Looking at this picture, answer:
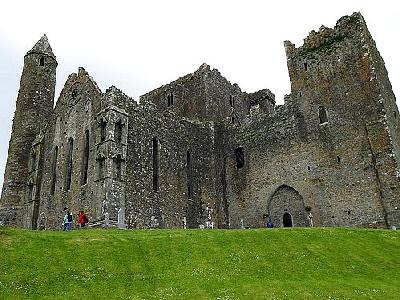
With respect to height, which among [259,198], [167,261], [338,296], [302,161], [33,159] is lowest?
[338,296]

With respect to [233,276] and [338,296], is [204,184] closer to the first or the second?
[233,276]

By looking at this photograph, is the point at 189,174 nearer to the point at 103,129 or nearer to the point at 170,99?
the point at 103,129

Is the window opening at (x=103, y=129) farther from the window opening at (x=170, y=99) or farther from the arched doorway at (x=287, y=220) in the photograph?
the window opening at (x=170, y=99)

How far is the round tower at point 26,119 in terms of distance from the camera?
1529 inches

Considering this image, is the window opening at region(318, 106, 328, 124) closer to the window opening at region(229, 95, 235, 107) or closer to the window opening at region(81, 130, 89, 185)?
the window opening at region(229, 95, 235, 107)

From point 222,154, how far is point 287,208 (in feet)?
27.6

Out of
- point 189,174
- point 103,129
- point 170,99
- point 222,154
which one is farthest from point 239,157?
point 103,129

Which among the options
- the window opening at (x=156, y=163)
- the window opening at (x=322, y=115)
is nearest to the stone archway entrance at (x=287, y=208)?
the window opening at (x=322, y=115)

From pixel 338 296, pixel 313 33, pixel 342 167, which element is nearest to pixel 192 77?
pixel 313 33

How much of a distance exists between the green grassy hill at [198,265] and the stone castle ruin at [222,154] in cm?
1016

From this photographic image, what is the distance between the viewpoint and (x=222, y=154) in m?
40.8

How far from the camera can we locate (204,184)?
125 ft

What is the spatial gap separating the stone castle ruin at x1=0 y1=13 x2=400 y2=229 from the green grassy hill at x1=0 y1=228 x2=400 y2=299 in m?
10.2

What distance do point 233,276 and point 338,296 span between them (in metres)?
3.87
